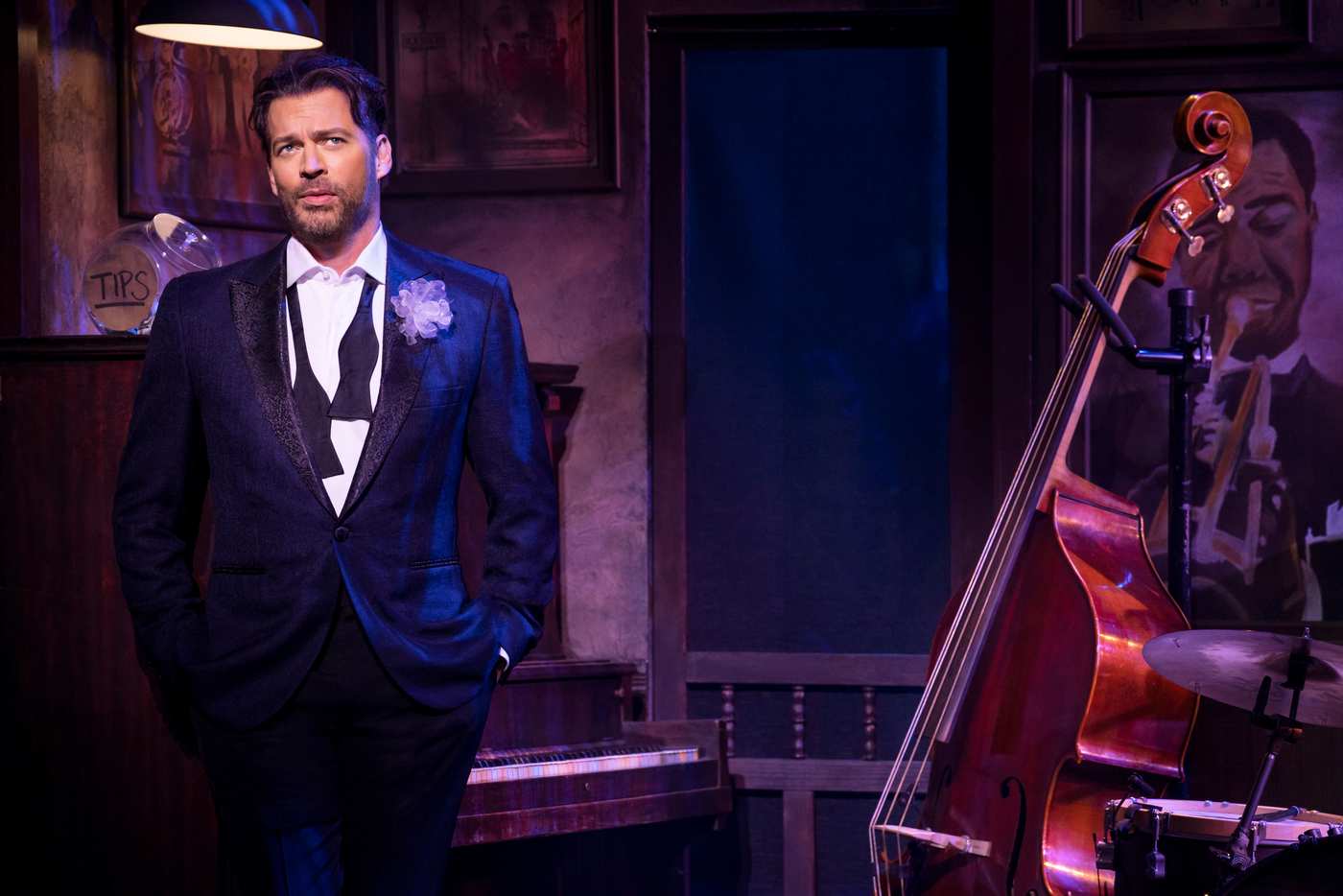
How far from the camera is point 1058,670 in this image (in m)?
2.94

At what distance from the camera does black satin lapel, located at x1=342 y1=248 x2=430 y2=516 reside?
227 cm

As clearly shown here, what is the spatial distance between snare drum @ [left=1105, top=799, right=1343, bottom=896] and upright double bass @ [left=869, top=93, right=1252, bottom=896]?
15cm

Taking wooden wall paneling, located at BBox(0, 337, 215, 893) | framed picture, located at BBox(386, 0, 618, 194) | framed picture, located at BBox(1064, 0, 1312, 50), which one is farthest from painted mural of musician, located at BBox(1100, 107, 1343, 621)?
wooden wall paneling, located at BBox(0, 337, 215, 893)

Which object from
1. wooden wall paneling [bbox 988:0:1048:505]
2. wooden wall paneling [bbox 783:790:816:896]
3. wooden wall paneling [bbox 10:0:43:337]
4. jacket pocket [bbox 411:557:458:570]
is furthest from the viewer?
wooden wall paneling [bbox 783:790:816:896]

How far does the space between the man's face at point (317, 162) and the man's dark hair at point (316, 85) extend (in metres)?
0.01

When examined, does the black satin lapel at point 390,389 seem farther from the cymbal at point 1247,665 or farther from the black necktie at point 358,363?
the cymbal at point 1247,665

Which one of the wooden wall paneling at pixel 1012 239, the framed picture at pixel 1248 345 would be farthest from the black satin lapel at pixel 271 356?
the framed picture at pixel 1248 345

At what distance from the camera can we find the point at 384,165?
2459mm

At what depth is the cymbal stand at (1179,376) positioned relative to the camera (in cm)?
316

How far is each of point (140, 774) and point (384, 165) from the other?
1412 mm

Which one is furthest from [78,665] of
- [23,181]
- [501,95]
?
[501,95]

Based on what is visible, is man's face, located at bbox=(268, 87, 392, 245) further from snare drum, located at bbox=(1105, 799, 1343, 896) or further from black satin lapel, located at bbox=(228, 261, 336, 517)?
snare drum, located at bbox=(1105, 799, 1343, 896)

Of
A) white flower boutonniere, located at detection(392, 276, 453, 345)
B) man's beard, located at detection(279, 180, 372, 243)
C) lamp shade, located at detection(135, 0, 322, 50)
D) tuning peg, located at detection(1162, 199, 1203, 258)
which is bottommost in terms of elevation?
white flower boutonniere, located at detection(392, 276, 453, 345)

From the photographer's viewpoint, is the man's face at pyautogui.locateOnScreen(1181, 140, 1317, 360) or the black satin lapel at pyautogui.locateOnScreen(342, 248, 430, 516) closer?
the black satin lapel at pyautogui.locateOnScreen(342, 248, 430, 516)
